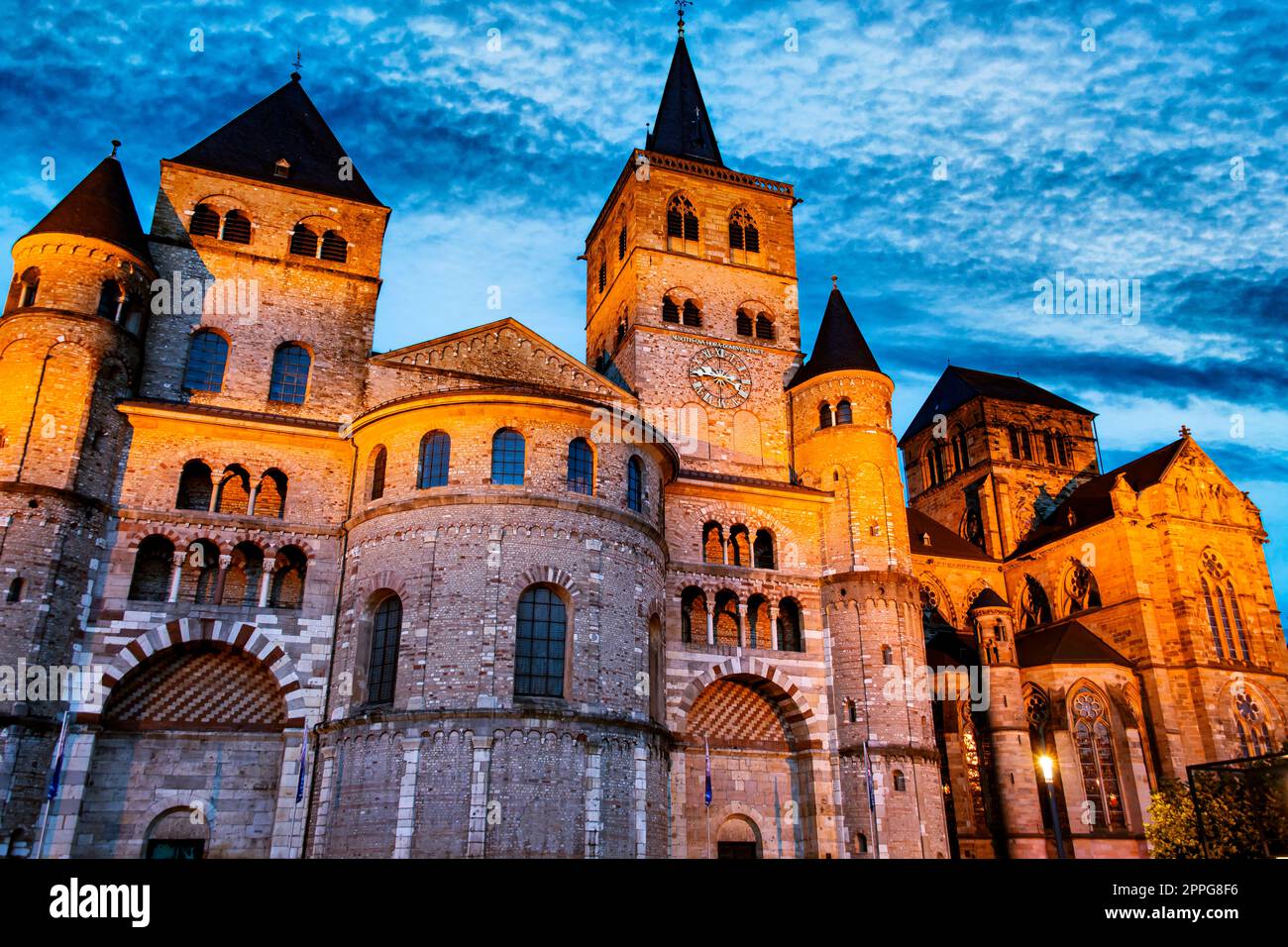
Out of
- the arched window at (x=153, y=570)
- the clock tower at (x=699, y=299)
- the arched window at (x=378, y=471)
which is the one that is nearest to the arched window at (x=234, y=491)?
the arched window at (x=153, y=570)

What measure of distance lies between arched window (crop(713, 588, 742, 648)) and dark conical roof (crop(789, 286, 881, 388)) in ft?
31.7

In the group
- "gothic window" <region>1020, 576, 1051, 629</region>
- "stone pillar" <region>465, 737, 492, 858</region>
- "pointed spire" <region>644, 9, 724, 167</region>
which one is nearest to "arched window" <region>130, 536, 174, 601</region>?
"stone pillar" <region>465, 737, 492, 858</region>

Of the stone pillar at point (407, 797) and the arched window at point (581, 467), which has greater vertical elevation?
the arched window at point (581, 467)

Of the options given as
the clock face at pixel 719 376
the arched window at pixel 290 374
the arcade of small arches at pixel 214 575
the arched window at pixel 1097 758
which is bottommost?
the arched window at pixel 1097 758

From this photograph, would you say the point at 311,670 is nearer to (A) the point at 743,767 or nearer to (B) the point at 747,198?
(A) the point at 743,767

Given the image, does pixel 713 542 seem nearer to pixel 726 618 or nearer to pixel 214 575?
pixel 726 618

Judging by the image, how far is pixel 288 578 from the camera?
26.8 m

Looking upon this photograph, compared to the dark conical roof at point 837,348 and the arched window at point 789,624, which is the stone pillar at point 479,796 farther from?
the dark conical roof at point 837,348

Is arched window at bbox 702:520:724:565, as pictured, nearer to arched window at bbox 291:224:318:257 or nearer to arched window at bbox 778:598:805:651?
arched window at bbox 778:598:805:651

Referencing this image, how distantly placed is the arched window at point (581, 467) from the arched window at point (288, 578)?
7904 millimetres

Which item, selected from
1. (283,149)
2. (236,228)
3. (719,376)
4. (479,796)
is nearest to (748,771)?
(479,796)

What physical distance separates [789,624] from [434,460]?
1344cm

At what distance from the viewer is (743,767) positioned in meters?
29.6

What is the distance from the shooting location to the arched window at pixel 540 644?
23656 mm
